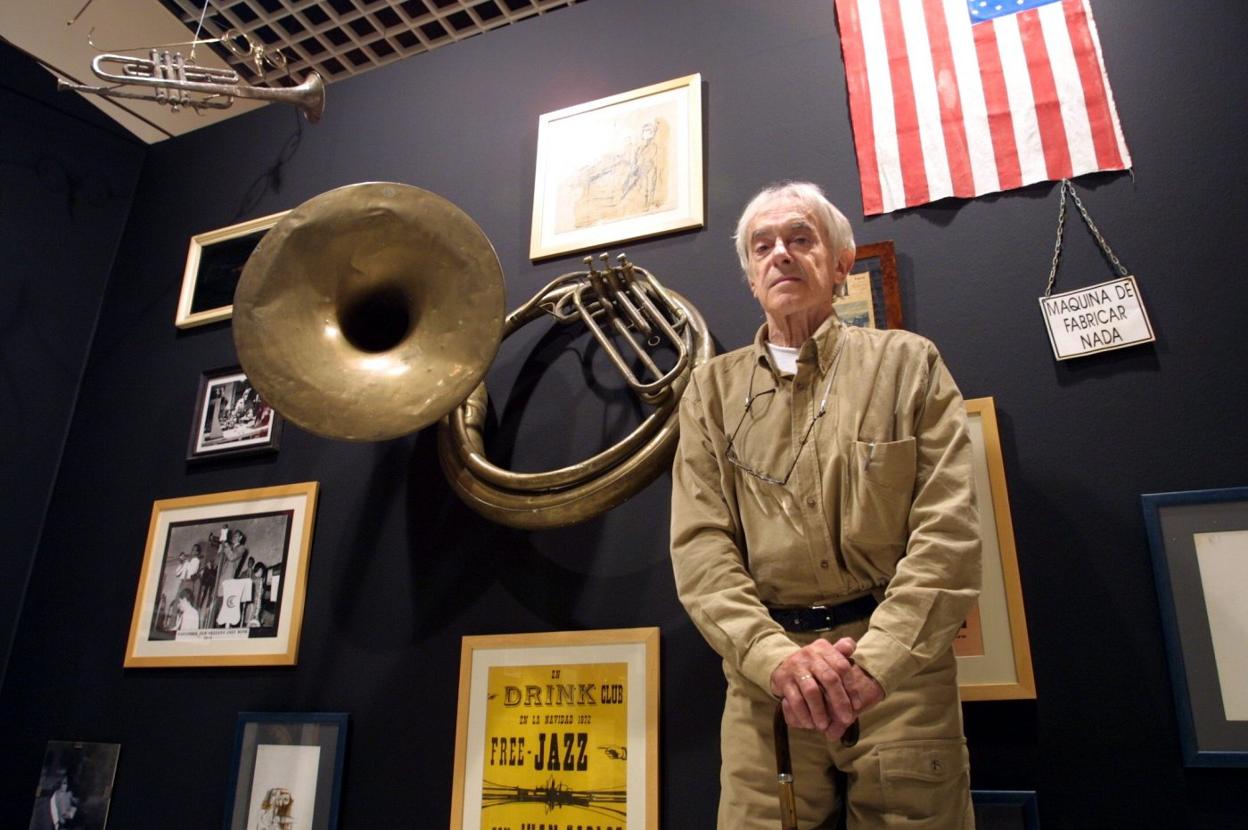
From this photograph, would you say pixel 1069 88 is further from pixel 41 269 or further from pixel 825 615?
pixel 41 269

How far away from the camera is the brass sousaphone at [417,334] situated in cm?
192

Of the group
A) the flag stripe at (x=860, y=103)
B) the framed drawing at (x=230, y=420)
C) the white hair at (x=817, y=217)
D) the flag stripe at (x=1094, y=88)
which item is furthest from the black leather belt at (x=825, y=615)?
the framed drawing at (x=230, y=420)

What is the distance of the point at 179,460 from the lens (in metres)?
2.69

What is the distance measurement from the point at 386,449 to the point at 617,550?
2.54 feet

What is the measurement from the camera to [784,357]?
63.6 inches

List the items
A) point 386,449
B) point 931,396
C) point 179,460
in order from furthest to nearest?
1. point 179,460
2. point 386,449
3. point 931,396

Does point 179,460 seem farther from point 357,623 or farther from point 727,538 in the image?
point 727,538

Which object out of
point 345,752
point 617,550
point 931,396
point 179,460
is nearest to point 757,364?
point 931,396

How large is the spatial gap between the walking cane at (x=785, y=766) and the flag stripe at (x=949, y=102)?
4.29 ft

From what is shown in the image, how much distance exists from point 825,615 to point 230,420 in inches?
78.8

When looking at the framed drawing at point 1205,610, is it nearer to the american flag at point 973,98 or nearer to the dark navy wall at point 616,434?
the dark navy wall at point 616,434

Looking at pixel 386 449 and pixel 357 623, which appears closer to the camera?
pixel 357 623

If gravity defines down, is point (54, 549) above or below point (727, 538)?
above

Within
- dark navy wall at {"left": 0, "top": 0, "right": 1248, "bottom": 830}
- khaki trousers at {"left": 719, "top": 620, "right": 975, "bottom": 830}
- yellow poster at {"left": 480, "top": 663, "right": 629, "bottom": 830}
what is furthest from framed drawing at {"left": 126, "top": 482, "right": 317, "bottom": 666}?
khaki trousers at {"left": 719, "top": 620, "right": 975, "bottom": 830}
